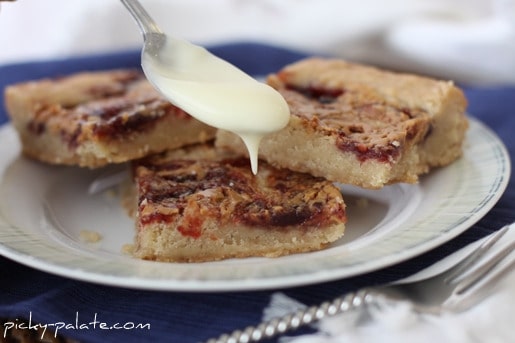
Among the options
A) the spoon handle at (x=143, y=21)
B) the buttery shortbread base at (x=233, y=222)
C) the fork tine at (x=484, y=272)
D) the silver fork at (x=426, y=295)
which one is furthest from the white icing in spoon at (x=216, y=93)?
the fork tine at (x=484, y=272)

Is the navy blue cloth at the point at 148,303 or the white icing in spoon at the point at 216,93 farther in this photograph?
the white icing in spoon at the point at 216,93

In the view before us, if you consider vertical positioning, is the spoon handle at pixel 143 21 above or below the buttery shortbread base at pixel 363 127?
above

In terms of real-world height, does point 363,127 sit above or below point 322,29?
above

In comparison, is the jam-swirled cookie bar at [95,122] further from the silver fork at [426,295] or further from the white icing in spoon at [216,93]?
the silver fork at [426,295]

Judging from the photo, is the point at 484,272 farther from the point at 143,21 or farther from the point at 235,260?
the point at 143,21

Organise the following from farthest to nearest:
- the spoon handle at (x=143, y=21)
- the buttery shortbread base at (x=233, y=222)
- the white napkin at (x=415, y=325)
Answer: the spoon handle at (x=143, y=21), the buttery shortbread base at (x=233, y=222), the white napkin at (x=415, y=325)

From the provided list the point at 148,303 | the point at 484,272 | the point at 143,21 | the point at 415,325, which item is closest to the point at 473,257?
the point at 484,272
